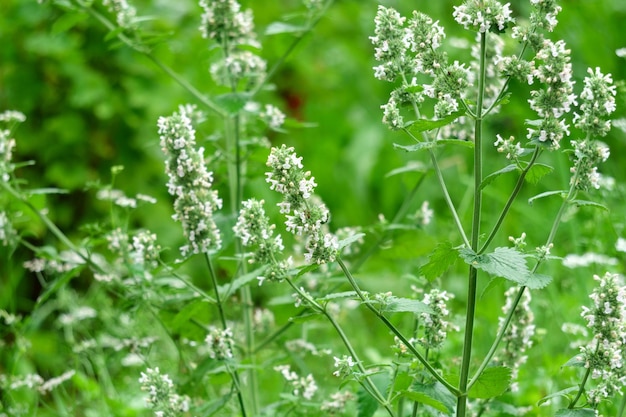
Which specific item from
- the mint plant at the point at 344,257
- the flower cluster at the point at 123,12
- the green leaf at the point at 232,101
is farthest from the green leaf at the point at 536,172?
the flower cluster at the point at 123,12

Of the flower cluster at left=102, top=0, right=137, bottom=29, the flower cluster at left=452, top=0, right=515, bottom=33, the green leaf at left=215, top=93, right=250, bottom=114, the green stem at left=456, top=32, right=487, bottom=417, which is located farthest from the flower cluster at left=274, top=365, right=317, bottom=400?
the flower cluster at left=102, top=0, right=137, bottom=29

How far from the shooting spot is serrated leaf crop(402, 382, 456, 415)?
2.04 m

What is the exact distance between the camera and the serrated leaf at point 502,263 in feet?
6.42

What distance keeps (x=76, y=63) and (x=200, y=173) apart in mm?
3783

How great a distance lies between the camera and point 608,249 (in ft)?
11.9

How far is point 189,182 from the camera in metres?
2.37

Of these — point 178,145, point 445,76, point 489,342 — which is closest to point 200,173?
point 178,145

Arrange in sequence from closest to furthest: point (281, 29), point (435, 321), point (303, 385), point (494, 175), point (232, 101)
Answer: point (494, 175), point (435, 321), point (303, 385), point (232, 101), point (281, 29)

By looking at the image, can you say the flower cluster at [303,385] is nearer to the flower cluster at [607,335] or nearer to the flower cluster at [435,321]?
the flower cluster at [435,321]

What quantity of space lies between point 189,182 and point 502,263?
34.1 inches

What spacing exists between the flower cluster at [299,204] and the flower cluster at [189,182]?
14.1 inches

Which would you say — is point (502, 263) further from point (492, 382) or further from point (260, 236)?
point (260, 236)

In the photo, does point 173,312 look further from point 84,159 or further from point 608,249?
point 84,159

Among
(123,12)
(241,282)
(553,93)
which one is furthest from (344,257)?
(553,93)
